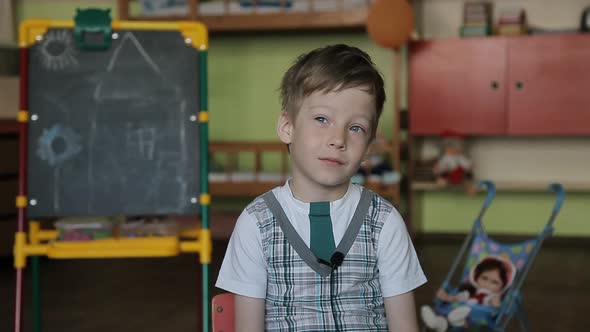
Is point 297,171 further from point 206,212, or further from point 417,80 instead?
point 417,80

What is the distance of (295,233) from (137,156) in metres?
1.15

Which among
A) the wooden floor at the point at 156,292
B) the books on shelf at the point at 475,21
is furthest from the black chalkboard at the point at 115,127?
the books on shelf at the point at 475,21

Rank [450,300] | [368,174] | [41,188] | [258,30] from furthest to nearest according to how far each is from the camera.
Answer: [258,30] < [368,174] < [450,300] < [41,188]

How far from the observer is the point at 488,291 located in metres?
2.52

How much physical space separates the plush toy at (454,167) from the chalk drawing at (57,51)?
2.85 m

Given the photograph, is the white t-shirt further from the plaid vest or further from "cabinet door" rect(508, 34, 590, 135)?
"cabinet door" rect(508, 34, 590, 135)

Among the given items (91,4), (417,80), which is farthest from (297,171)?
(91,4)

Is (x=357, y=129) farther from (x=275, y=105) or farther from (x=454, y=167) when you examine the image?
(x=275, y=105)

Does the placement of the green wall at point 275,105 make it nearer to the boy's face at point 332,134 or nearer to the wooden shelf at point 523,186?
the wooden shelf at point 523,186

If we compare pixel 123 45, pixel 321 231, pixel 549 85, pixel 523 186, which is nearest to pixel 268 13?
pixel 549 85

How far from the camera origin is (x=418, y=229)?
5.16m

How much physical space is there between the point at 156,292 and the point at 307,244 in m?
2.25

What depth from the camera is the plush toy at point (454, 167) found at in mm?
4664

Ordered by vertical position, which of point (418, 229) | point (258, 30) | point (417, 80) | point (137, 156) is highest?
point (258, 30)
